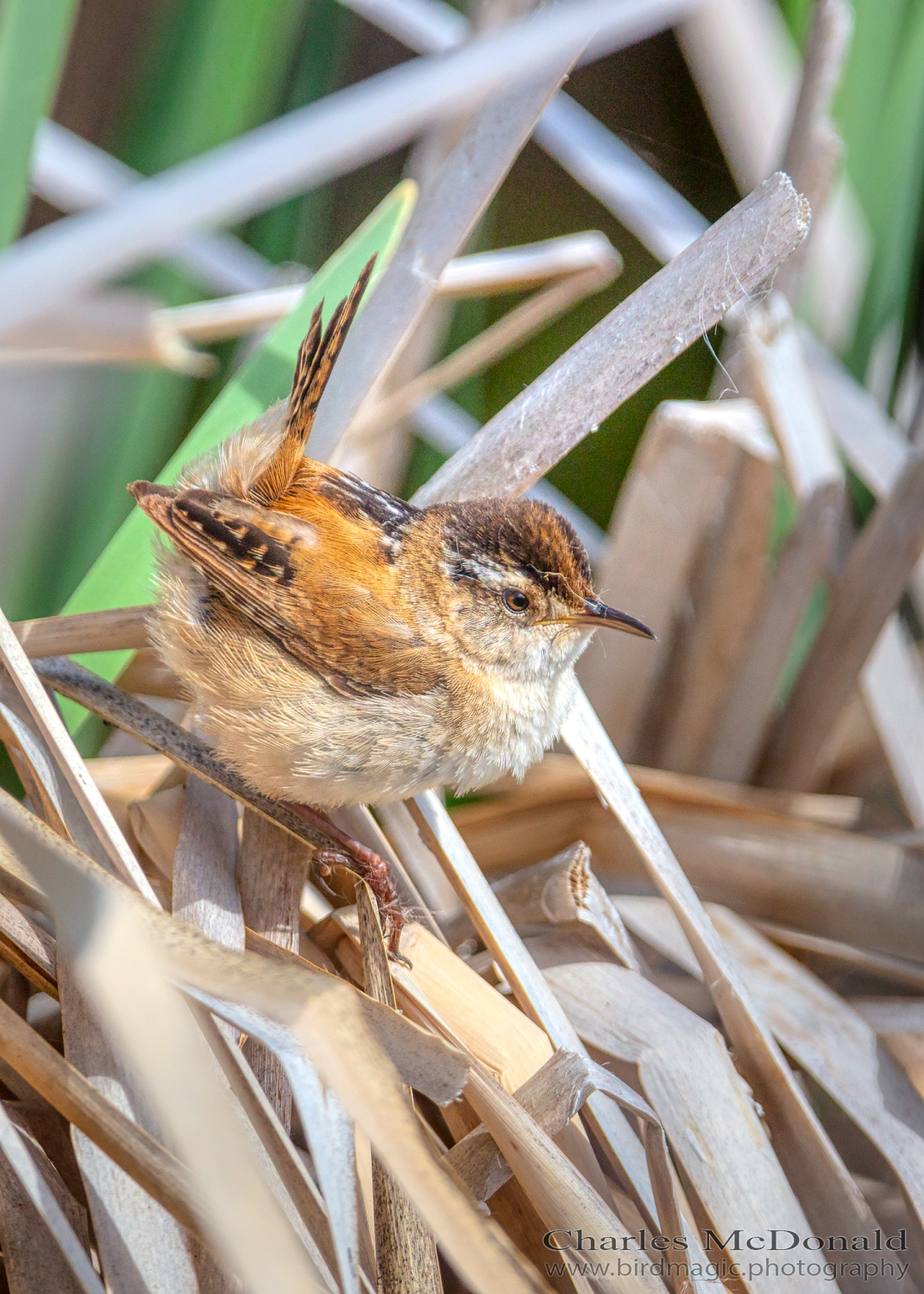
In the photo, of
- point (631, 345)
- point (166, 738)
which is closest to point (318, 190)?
point (631, 345)

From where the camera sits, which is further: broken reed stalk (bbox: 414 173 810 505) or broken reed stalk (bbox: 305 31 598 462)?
broken reed stalk (bbox: 305 31 598 462)

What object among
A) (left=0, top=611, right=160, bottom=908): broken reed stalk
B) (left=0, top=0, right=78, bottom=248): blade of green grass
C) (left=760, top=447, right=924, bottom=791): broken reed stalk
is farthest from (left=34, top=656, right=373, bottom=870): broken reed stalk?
(left=760, top=447, right=924, bottom=791): broken reed stalk

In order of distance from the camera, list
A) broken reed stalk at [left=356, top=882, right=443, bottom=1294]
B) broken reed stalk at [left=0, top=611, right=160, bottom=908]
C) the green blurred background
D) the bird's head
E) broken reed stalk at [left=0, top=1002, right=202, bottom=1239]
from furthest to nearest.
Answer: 1. the green blurred background
2. the bird's head
3. broken reed stalk at [left=0, top=611, right=160, bottom=908]
4. broken reed stalk at [left=356, top=882, right=443, bottom=1294]
5. broken reed stalk at [left=0, top=1002, right=202, bottom=1239]

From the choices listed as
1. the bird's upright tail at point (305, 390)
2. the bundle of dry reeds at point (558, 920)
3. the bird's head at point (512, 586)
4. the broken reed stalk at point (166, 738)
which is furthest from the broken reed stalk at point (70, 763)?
the bird's head at point (512, 586)

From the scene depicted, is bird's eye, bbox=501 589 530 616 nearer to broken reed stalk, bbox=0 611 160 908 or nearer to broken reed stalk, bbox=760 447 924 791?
broken reed stalk, bbox=0 611 160 908

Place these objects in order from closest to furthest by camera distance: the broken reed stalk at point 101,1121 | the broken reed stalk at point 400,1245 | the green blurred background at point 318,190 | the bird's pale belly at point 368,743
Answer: the broken reed stalk at point 101,1121 → the broken reed stalk at point 400,1245 → the bird's pale belly at point 368,743 → the green blurred background at point 318,190

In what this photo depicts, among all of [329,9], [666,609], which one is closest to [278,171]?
[666,609]

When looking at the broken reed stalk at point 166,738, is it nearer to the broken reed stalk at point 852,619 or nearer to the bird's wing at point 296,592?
the bird's wing at point 296,592

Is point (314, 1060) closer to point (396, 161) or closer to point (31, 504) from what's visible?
point (31, 504)

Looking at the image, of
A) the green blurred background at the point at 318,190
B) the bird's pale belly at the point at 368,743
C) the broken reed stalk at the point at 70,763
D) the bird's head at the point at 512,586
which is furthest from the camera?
the green blurred background at the point at 318,190

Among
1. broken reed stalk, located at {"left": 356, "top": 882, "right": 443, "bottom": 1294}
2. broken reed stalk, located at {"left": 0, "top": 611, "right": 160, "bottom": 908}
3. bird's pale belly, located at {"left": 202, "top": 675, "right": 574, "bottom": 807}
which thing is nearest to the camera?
broken reed stalk, located at {"left": 356, "top": 882, "right": 443, "bottom": 1294}
